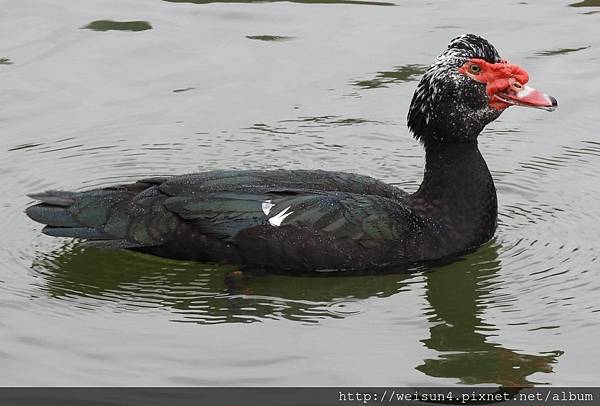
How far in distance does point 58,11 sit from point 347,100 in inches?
147

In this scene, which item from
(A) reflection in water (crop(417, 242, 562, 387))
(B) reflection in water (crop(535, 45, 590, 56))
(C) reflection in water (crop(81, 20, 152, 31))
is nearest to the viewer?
(A) reflection in water (crop(417, 242, 562, 387))

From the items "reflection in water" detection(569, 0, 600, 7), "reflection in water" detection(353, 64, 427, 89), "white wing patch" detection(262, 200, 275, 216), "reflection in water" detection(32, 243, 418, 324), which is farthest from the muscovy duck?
"reflection in water" detection(569, 0, 600, 7)

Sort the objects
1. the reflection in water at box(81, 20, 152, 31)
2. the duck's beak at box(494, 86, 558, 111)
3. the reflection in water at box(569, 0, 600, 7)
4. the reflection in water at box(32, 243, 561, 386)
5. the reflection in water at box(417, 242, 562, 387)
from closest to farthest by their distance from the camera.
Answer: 1. the reflection in water at box(417, 242, 562, 387)
2. the reflection in water at box(32, 243, 561, 386)
3. the duck's beak at box(494, 86, 558, 111)
4. the reflection in water at box(81, 20, 152, 31)
5. the reflection in water at box(569, 0, 600, 7)

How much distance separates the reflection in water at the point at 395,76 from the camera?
12.8 metres

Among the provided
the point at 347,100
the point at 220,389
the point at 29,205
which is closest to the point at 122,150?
the point at 29,205

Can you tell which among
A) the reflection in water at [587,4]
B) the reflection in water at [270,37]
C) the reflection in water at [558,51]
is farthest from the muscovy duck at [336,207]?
the reflection in water at [587,4]

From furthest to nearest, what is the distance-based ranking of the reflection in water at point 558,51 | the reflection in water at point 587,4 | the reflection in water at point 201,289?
1. the reflection in water at point 587,4
2. the reflection in water at point 558,51
3. the reflection in water at point 201,289

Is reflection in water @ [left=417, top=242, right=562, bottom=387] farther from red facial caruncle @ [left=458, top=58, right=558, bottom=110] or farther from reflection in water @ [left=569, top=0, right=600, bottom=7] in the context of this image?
reflection in water @ [left=569, top=0, right=600, bottom=7]

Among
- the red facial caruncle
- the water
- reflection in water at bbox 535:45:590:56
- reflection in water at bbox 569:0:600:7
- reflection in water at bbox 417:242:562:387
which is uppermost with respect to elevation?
the red facial caruncle

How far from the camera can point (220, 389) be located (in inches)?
297

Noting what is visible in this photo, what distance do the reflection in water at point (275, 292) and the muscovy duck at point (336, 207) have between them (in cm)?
13

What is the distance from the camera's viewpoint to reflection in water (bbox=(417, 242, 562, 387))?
7879 mm

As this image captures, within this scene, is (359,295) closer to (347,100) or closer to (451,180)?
(451,180)

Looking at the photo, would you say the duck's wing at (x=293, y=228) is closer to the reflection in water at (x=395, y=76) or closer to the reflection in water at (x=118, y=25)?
the reflection in water at (x=395, y=76)
